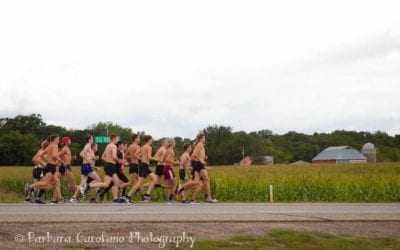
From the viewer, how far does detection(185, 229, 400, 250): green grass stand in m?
8.55

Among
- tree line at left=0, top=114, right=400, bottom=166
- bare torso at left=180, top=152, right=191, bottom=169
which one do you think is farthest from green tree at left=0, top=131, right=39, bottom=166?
bare torso at left=180, top=152, right=191, bottom=169

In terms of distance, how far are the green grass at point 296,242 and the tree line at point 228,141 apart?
213 feet

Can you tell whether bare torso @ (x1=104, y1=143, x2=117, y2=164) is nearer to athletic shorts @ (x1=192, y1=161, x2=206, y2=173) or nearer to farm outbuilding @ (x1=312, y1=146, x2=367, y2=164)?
athletic shorts @ (x1=192, y1=161, x2=206, y2=173)

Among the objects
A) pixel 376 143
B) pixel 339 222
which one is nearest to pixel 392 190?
pixel 339 222

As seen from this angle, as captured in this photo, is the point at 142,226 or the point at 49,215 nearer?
the point at 142,226

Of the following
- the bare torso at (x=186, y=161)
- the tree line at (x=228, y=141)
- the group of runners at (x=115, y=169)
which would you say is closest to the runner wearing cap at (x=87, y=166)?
the group of runners at (x=115, y=169)

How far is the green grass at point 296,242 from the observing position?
28.1 feet

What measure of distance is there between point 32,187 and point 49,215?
5.71m

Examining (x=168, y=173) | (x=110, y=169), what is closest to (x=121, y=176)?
(x=110, y=169)

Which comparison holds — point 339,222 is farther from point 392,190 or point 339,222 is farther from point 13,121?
point 13,121

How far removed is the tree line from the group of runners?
56.9 metres

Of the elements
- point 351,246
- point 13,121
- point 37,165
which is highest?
point 13,121

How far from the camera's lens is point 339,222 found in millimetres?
10531

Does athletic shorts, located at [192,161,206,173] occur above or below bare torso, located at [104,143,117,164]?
below
